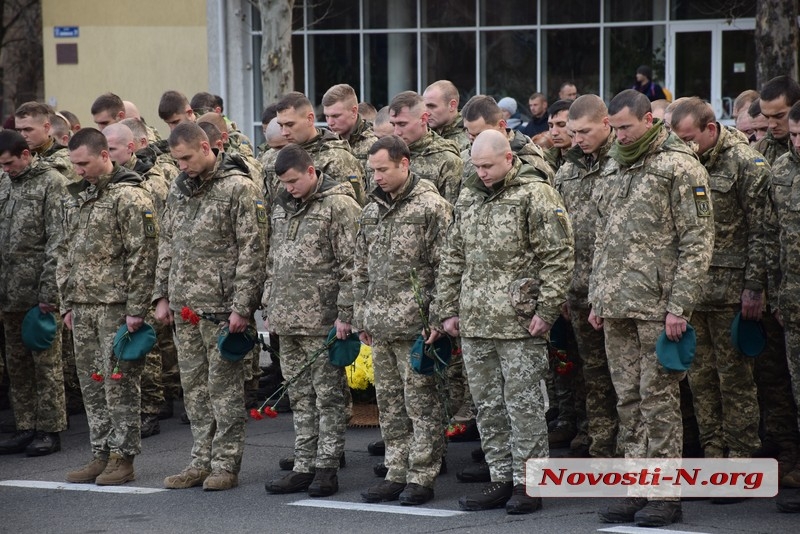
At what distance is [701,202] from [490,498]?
7.12 feet

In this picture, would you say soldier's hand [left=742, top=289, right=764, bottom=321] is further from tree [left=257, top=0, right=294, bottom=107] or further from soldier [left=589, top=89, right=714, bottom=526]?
tree [left=257, top=0, right=294, bottom=107]

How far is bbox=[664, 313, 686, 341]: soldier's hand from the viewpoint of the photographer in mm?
7215

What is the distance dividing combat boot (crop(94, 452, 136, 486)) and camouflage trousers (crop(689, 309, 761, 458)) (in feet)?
12.8

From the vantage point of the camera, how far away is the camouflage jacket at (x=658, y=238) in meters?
7.27

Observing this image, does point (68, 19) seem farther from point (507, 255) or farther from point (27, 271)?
point (507, 255)

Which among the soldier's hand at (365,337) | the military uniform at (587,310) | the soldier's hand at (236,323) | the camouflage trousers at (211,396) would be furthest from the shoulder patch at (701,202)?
the camouflage trousers at (211,396)

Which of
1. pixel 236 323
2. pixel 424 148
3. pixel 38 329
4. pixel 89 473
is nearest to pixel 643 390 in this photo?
pixel 236 323

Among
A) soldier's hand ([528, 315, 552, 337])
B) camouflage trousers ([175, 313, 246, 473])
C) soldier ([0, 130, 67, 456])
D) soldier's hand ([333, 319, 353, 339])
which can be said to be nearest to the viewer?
soldier's hand ([528, 315, 552, 337])

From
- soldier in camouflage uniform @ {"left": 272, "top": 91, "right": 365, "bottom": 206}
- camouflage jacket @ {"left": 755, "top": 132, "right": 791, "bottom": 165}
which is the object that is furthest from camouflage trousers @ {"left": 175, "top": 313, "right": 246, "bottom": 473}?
camouflage jacket @ {"left": 755, "top": 132, "right": 791, "bottom": 165}

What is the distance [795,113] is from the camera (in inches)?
304

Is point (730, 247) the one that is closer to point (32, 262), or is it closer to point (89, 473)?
point (89, 473)

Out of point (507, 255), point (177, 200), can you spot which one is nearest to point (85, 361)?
point (177, 200)

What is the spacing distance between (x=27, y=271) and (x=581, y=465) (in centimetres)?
473

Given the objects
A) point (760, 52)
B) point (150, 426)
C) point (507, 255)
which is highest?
point (760, 52)
